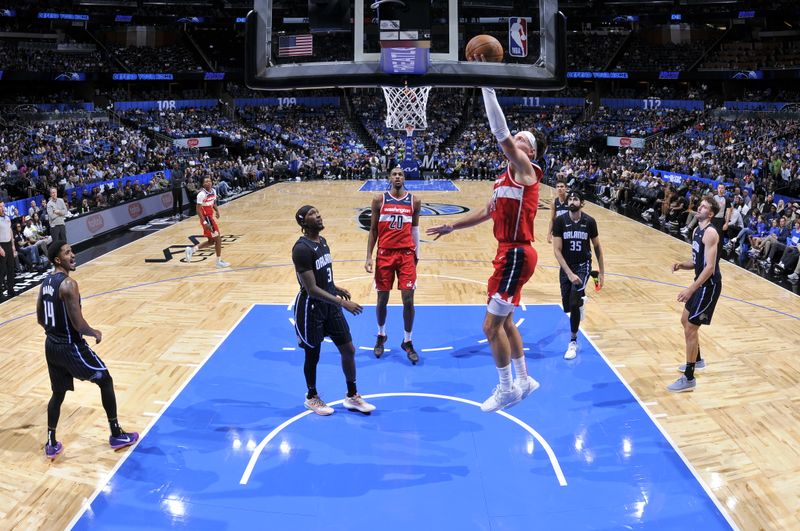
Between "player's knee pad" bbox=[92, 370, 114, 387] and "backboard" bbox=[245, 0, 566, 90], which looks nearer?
"player's knee pad" bbox=[92, 370, 114, 387]

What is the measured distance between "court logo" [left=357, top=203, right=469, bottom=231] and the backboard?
33.4ft

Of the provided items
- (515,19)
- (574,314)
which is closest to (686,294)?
(574,314)

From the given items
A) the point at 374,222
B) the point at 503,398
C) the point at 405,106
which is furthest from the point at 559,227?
the point at 405,106

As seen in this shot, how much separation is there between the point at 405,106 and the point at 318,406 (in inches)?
205

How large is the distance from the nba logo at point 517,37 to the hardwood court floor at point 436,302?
11.4ft

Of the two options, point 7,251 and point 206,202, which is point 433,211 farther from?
point 7,251

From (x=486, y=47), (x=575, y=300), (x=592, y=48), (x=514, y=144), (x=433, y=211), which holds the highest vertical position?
(x=592, y=48)

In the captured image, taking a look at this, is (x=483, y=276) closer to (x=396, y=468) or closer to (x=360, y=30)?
(x=360, y=30)

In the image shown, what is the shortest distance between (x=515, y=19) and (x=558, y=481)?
4868 millimetres

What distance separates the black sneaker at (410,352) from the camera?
23.2 feet

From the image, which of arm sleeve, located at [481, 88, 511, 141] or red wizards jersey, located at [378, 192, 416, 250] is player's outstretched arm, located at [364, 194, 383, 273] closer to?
red wizards jersey, located at [378, 192, 416, 250]

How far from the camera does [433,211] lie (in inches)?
755

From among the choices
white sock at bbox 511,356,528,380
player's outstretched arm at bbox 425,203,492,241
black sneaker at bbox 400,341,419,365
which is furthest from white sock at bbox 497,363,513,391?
black sneaker at bbox 400,341,419,365

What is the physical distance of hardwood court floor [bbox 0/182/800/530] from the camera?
489 cm
